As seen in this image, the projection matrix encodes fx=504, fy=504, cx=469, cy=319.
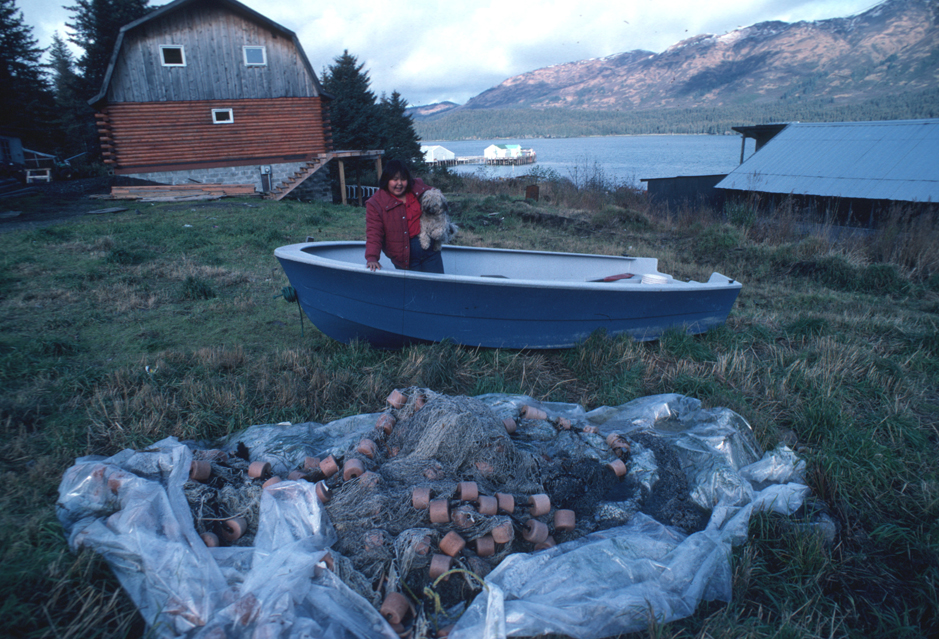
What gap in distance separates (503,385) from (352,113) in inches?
1284

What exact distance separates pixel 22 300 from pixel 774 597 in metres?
7.50

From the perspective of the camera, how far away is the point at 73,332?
494 cm

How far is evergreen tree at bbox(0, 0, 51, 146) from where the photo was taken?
28062 mm

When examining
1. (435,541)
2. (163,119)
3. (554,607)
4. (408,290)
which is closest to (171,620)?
(435,541)

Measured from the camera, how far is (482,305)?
435 centimetres

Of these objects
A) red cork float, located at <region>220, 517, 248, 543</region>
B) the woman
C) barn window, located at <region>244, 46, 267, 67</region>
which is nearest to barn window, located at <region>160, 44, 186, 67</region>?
barn window, located at <region>244, 46, 267, 67</region>

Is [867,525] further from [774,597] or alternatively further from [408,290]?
[408,290]

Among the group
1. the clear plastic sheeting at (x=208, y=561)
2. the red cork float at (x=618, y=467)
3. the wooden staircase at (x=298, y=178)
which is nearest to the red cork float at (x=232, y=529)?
the clear plastic sheeting at (x=208, y=561)

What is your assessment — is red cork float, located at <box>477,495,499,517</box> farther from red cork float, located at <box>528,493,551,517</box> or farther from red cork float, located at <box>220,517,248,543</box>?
red cork float, located at <box>220,517,248,543</box>

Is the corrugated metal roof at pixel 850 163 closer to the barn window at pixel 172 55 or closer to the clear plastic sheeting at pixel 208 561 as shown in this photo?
the clear plastic sheeting at pixel 208 561

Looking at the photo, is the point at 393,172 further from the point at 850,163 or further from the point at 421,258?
the point at 850,163

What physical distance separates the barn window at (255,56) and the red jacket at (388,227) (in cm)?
1778

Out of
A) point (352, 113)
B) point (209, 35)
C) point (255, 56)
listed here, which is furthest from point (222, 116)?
point (352, 113)

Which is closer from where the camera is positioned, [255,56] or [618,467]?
[618,467]
